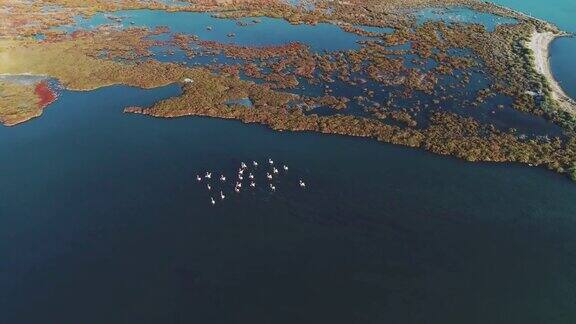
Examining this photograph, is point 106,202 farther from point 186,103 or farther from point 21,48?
point 21,48

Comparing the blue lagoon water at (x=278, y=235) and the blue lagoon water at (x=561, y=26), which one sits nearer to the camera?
the blue lagoon water at (x=278, y=235)

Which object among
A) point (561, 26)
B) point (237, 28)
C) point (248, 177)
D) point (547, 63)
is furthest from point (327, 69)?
point (561, 26)

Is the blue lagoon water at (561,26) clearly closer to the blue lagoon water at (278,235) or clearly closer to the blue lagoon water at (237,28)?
the blue lagoon water at (278,235)

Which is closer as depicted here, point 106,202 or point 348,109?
point 106,202

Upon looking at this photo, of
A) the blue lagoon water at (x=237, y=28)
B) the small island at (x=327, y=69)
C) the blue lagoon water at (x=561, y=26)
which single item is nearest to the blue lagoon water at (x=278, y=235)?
the small island at (x=327, y=69)

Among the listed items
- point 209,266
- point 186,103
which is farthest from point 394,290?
point 186,103

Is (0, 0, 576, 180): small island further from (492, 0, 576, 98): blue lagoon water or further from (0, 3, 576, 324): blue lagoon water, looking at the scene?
(0, 3, 576, 324): blue lagoon water

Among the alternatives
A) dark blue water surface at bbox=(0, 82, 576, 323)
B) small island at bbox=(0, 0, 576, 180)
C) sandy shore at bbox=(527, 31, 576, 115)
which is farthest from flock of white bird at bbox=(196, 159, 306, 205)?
sandy shore at bbox=(527, 31, 576, 115)
